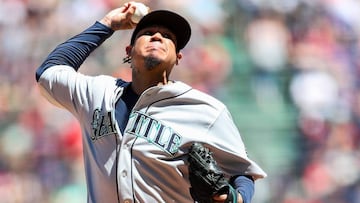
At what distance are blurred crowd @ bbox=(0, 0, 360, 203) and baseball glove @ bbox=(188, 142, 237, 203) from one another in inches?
81.0

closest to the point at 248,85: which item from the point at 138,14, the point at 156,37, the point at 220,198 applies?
the point at 138,14

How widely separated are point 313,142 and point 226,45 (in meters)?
0.69

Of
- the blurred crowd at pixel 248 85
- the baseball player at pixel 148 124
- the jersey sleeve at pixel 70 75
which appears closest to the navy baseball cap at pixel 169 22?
the baseball player at pixel 148 124

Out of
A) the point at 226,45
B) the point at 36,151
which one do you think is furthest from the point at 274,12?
the point at 36,151

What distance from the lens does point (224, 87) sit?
3652mm

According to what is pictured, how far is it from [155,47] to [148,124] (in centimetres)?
17

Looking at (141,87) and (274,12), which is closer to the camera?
(141,87)

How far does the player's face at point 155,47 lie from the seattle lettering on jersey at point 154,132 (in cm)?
12

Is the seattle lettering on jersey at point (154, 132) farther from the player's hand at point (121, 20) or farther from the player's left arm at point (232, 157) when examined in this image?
the player's hand at point (121, 20)

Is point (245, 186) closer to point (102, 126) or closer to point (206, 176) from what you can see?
point (206, 176)

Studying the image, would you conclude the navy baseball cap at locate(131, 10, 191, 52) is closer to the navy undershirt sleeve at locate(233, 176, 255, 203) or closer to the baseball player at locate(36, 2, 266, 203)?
the baseball player at locate(36, 2, 266, 203)

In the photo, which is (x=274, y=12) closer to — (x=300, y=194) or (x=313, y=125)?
(x=313, y=125)

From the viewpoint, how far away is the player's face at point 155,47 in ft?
5.10

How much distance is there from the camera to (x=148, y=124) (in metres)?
1.52
